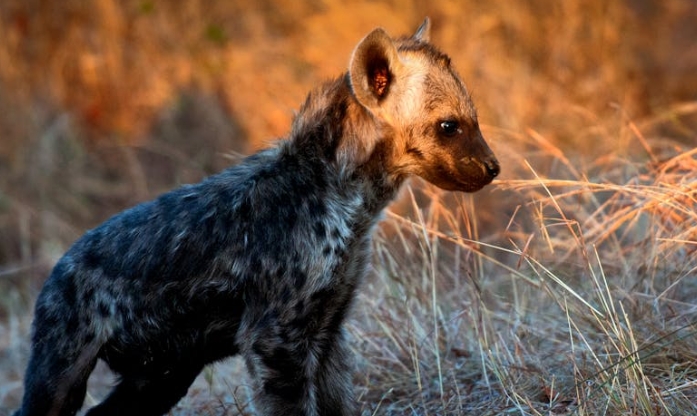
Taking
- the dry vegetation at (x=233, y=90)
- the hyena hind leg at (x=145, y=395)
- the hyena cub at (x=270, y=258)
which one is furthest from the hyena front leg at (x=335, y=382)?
the dry vegetation at (x=233, y=90)

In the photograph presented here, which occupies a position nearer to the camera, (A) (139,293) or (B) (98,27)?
(A) (139,293)

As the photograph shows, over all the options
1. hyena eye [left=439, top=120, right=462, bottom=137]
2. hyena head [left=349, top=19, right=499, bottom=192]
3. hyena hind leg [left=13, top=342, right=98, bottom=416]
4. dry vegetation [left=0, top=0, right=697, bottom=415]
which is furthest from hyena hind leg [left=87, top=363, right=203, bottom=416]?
dry vegetation [left=0, top=0, right=697, bottom=415]

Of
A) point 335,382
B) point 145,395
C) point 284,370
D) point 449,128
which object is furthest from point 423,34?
point 145,395

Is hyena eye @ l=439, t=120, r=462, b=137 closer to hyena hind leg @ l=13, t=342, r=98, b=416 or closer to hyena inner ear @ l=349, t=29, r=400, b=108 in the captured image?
hyena inner ear @ l=349, t=29, r=400, b=108

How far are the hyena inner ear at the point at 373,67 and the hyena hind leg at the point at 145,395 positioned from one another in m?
1.54

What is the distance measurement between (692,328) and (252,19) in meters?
9.47

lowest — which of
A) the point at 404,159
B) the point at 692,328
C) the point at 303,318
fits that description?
the point at 692,328

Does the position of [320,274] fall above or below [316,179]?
below

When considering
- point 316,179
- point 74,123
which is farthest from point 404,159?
point 74,123

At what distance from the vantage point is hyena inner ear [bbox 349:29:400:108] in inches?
179

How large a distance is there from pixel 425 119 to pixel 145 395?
1.92 meters

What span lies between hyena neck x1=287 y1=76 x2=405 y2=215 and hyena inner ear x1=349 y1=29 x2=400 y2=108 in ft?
0.34

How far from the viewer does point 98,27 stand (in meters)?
12.5

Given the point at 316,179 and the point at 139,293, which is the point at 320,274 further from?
the point at 139,293
